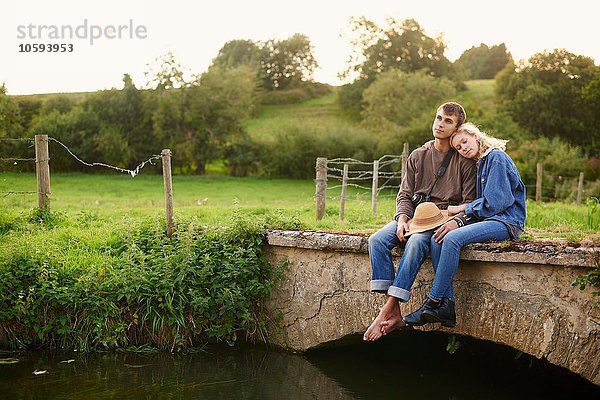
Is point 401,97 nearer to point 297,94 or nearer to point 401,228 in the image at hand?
point 297,94

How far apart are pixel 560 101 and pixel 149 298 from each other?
95.5 ft

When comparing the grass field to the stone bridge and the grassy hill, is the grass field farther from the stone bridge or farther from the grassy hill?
the grassy hill

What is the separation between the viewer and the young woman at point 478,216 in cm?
602

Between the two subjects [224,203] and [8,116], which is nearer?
[224,203]

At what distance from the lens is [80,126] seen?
94.1 ft

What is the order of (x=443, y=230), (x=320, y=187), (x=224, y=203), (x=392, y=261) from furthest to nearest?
1. (x=224, y=203)
2. (x=320, y=187)
3. (x=392, y=261)
4. (x=443, y=230)

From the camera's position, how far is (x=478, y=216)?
20.5 feet

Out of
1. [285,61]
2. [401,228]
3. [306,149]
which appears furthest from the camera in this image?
[285,61]

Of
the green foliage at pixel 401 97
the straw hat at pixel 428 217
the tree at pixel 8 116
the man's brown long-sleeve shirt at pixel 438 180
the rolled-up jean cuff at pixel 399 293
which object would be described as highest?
the green foliage at pixel 401 97

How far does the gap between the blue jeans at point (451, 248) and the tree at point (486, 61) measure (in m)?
52.5

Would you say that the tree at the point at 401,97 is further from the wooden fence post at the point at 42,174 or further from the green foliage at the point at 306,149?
the wooden fence post at the point at 42,174

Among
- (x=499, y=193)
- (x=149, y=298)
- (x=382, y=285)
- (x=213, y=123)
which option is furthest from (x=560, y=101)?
(x=382, y=285)

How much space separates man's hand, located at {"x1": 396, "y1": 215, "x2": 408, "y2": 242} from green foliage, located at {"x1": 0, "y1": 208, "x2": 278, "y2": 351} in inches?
79.4

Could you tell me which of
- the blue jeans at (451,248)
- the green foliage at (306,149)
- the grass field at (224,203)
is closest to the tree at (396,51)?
the green foliage at (306,149)
